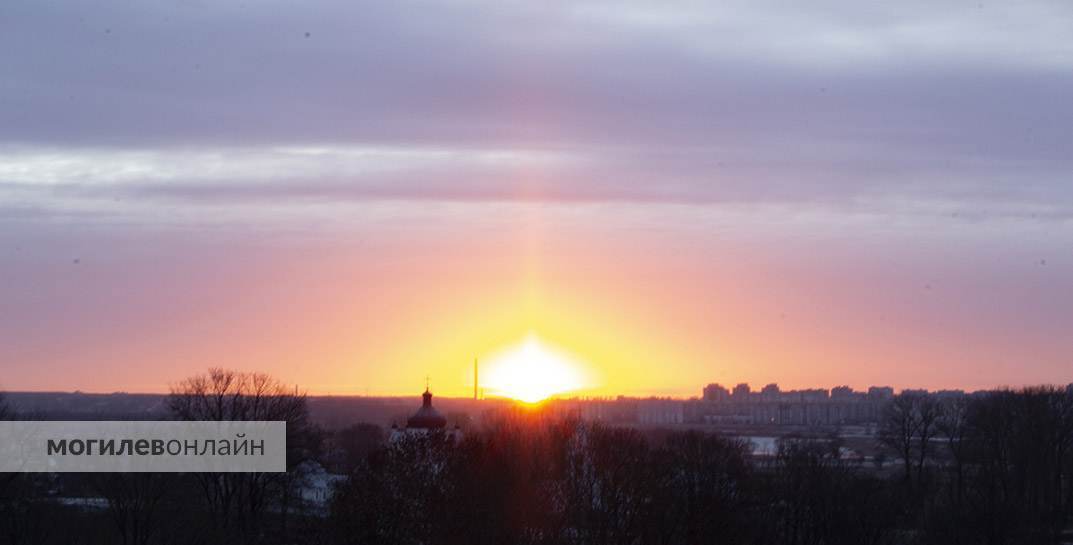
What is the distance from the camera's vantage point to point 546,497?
42000 mm

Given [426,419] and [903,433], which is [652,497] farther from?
[903,433]

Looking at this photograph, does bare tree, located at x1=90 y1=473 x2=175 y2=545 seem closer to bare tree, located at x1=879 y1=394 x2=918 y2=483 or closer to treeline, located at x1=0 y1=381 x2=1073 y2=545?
treeline, located at x1=0 y1=381 x2=1073 y2=545

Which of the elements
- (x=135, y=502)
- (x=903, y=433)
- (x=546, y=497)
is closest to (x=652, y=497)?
(x=546, y=497)

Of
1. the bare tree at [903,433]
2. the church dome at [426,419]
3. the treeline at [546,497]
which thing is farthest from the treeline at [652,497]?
the church dome at [426,419]

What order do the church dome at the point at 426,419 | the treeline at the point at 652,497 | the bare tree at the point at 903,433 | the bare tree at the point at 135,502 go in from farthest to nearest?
the bare tree at the point at 903,433, the church dome at the point at 426,419, the bare tree at the point at 135,502, the treeline at the point at 652,497

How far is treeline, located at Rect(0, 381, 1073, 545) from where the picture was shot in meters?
40.3

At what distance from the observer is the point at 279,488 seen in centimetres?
6066

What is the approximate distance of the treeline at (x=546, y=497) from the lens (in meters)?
40.3

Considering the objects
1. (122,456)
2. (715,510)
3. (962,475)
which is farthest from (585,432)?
(962,475)

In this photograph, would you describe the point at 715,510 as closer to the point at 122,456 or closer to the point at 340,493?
the point at 340,493

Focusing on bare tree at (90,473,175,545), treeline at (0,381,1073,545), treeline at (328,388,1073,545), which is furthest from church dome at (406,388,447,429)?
bare tree at (90,473,175,545)

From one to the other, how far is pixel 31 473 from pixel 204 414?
10610 mm

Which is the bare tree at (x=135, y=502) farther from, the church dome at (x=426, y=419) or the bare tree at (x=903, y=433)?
the bare tree at (x=903, y=433)

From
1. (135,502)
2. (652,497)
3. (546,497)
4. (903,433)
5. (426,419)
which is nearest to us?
(546,497)
